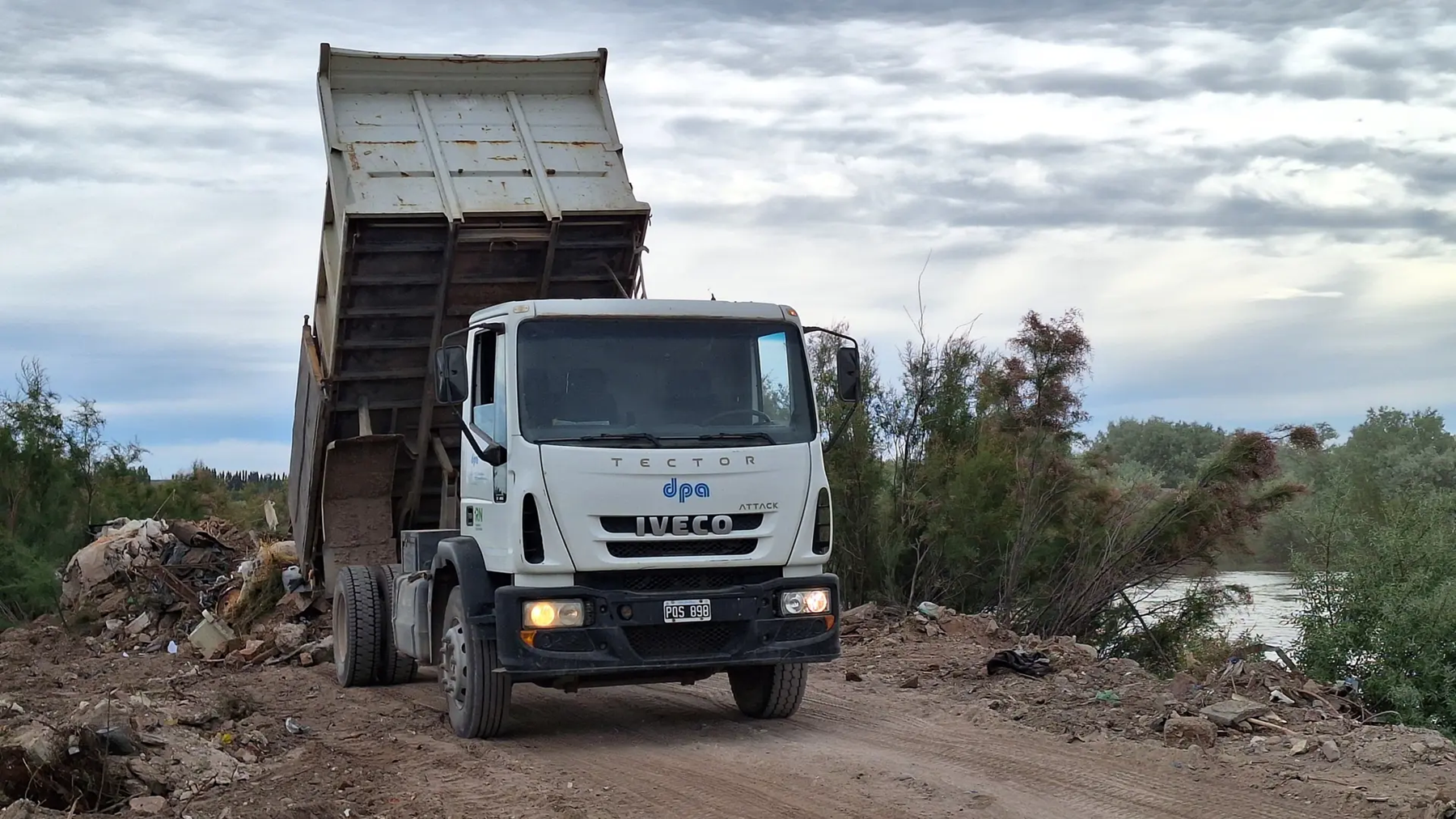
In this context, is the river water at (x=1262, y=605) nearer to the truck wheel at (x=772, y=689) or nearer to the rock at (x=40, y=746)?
the truck wheel at (x=772, y=689)

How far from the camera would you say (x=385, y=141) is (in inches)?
409

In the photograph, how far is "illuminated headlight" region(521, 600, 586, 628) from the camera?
7.82m

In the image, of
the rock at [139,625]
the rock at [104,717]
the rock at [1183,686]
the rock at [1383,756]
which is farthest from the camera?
the rock at [139,625]

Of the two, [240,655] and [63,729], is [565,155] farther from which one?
Result: [240,655]

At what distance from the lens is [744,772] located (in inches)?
297

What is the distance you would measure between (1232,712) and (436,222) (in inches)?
249

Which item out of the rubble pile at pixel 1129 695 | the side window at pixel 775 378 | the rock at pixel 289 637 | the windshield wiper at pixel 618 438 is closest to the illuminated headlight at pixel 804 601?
the side window at pixel 775 378

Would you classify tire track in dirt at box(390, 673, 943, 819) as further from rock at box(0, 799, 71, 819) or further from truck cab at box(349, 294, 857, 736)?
rock at box(0, 799, 71, 819)

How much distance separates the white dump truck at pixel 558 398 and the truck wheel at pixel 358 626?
0.04 m

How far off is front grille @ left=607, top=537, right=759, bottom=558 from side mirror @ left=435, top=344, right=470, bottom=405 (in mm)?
1306

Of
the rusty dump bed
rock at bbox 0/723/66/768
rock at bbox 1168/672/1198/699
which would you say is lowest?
rock at bbox 1168/672/1198/699

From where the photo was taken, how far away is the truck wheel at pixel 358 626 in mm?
11211

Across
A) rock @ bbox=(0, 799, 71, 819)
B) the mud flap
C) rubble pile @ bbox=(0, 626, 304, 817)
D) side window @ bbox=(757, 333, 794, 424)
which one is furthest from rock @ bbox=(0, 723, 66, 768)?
the mud flap

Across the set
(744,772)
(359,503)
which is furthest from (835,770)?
(359,503)
